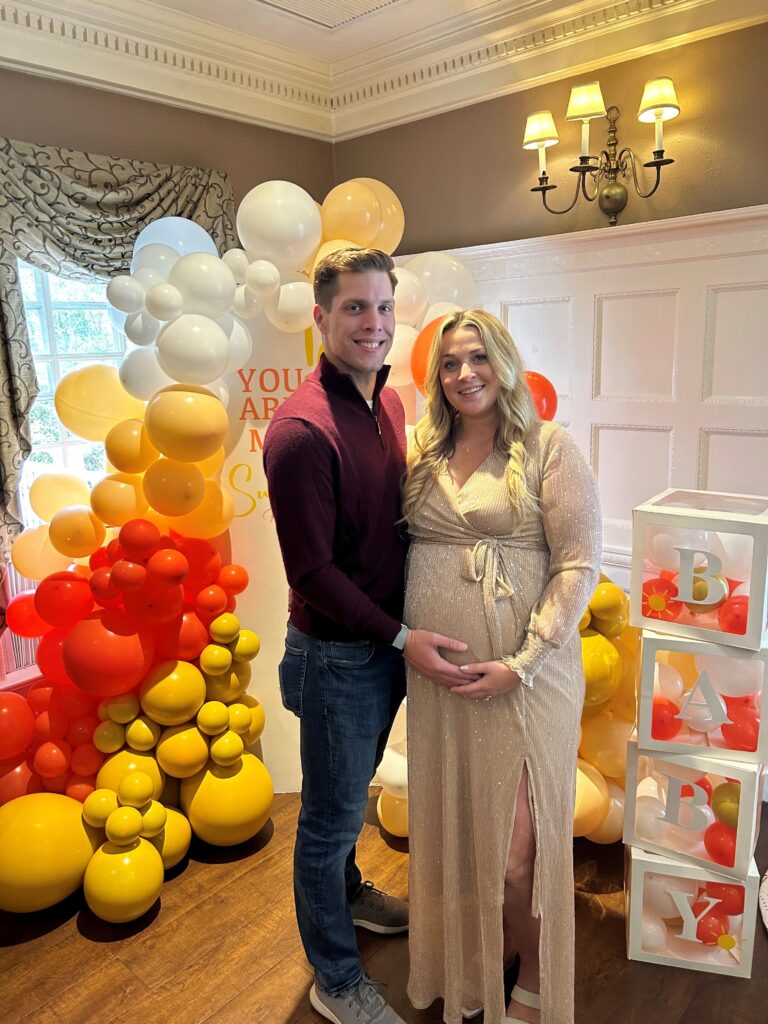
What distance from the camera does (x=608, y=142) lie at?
274 centimetres

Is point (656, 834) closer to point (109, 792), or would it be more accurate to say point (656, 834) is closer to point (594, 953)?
point (594, 953)

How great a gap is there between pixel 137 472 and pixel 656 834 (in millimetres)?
1627

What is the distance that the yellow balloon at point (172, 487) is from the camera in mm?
2139

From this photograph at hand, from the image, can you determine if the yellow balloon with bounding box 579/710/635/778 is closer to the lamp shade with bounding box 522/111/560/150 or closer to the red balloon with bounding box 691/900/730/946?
the red balloon with bounding box 691/900/730/946

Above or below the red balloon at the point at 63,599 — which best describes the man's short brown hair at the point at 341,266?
above

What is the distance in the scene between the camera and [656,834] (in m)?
1.89

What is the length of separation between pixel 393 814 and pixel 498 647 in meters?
1.10

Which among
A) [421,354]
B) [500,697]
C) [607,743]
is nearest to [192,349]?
[421,354]

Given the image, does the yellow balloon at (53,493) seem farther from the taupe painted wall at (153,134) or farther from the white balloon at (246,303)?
A: the taupe painted wall at (153,134)

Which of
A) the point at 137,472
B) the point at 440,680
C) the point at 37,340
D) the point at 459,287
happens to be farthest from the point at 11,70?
the point at 440,680

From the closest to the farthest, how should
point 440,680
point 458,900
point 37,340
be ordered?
point 440,680 → point 458,900 → point 37,340

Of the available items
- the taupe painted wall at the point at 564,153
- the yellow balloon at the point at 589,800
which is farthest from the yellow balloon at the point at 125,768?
the taupe painted wall at the point at 564,153

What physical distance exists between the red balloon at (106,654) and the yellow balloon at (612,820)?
52.6 inches

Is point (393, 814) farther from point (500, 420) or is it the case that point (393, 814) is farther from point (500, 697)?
point (500, 420)
